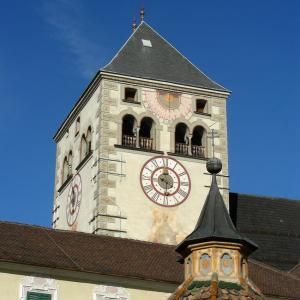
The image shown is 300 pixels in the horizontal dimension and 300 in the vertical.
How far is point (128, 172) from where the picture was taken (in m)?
37.7

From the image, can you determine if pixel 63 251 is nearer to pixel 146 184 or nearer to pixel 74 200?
→ pixel 146 184

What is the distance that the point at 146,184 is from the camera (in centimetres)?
3778

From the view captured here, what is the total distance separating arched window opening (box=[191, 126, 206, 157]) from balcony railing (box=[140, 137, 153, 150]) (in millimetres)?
1794

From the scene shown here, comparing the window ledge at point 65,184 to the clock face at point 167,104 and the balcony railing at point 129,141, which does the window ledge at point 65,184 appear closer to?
the balcony railing at point 129,141

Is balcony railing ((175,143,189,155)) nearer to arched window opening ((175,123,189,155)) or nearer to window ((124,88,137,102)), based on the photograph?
arched window opening ((175,123,189,155))

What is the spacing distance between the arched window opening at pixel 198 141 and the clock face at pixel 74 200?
15.9 ft

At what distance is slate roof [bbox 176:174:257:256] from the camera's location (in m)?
18.5

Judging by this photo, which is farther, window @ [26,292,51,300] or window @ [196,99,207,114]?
window @ [196,99,207,114]

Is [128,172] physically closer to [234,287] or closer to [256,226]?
[256,226]

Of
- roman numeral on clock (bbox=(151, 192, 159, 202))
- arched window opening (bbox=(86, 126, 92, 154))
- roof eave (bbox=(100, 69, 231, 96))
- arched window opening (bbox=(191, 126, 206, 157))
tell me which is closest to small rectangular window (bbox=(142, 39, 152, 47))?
roof eave (bbox=(100, 69, 231, 96))

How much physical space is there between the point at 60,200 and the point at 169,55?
781cm

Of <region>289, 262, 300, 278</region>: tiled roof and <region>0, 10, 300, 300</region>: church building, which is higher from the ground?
<region>0, 10, 300, 300</region>: church building

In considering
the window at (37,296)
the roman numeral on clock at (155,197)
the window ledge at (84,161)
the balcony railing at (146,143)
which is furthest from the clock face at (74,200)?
the window at (37,296)

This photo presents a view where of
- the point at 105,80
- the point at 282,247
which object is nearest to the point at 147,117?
the point at 105,80
